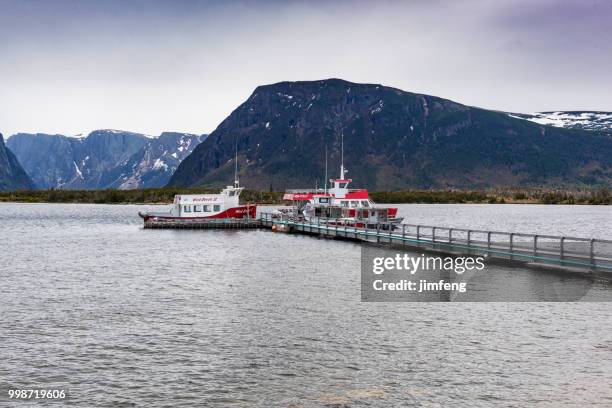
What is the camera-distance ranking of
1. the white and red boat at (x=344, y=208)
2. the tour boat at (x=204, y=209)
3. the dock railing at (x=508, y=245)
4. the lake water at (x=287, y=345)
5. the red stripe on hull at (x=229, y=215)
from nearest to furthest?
1. the lake water at (x=287, y=345)
2. the dock railing at (x=508, y=245)
3. the white and red boat at (x=344, y=208)
4. the red stripe on hull at (x=229, y=215)
5. the tour boat at (x=204, y=209)

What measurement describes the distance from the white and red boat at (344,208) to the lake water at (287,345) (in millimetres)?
39575

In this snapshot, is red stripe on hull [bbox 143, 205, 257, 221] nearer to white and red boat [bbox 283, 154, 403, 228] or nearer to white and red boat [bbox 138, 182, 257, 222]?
white and red boat [bbox 138, 182, 257, 222]

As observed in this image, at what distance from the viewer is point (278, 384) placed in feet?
77.8

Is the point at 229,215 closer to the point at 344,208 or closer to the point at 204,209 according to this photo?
the point at 204,209

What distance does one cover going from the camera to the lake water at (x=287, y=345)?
74.5 ft

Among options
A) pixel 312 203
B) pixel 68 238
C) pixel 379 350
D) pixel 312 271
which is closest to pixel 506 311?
pixel 379 350

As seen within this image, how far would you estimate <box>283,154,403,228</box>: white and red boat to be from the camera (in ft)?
299

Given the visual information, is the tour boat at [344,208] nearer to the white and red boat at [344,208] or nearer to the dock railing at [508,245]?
the white and red boat at [344,208]

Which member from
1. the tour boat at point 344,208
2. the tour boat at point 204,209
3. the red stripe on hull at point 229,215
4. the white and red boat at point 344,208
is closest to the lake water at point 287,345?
the white and red boat at point 344,208

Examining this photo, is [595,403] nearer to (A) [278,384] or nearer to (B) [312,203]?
(A) [278,384]

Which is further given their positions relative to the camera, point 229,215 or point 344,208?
point 229,215

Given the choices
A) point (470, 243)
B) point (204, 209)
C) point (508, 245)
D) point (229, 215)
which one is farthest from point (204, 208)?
point (508, 245)

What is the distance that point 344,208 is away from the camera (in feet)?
313

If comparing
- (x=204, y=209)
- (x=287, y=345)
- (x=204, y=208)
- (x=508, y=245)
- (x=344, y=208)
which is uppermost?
(x=344, y=208)
